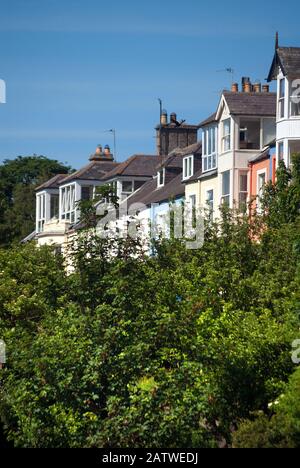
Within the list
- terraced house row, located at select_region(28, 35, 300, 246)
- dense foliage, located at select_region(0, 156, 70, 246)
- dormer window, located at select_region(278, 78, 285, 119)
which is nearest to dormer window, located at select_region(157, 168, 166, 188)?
terraced house row, located at select_region(28, 35, 300, 246)

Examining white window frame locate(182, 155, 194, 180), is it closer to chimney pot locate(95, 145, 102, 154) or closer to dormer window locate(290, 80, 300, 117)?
dormer window locate(290, 80, 300, 117)

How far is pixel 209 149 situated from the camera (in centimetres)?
5628

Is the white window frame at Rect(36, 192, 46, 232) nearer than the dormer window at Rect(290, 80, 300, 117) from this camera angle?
No

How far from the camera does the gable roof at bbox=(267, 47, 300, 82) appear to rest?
1858 inches

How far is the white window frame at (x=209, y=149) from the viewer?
55.4 metres

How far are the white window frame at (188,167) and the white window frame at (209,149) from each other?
3.03 m

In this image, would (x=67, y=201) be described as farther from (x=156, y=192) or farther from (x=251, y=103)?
(x=251, y=103)

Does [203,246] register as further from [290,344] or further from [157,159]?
[157,159]

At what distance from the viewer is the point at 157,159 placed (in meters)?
73.5

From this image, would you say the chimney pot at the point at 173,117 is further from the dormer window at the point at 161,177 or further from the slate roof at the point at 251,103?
the slate roof at the point at 251,103

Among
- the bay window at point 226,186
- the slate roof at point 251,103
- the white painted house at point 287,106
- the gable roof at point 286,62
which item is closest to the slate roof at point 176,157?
the bay window at point 226,186

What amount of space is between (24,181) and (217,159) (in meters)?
64.1

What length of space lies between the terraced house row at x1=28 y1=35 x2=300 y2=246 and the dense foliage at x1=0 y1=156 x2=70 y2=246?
21.3 metres
